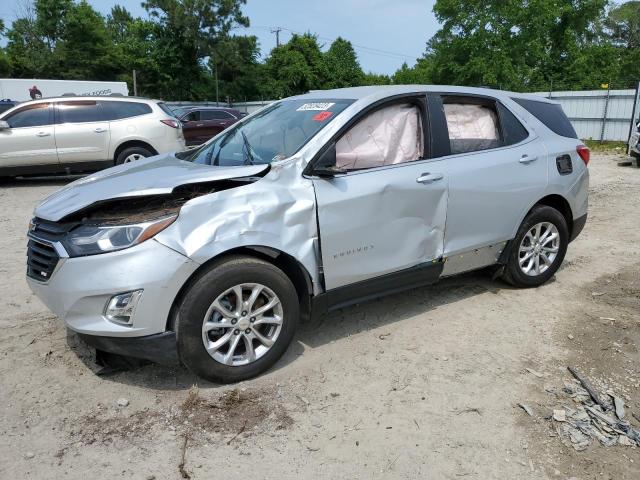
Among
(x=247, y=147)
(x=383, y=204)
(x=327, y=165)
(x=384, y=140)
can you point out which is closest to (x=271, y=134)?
(x=247, y=147)

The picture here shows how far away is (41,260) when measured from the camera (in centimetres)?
317

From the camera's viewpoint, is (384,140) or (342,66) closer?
(384,140)

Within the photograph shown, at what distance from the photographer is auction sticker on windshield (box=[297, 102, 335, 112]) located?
12.6 ft

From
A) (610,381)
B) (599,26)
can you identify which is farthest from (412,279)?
(599,26)

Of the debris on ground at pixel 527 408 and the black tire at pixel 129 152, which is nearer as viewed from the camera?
the debris on ground at pixel 527 408

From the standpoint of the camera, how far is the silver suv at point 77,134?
10047 millimetres

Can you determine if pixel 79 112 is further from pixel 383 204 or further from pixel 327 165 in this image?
pixel 383 204

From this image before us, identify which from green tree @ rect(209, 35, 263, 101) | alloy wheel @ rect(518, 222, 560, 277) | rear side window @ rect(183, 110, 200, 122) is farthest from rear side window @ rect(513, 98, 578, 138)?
green tree @ rect(209, 35, 263, 101)

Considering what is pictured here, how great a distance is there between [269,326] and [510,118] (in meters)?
2.80

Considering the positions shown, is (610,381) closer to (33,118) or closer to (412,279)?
(412,279)

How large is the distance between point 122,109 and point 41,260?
809 cm

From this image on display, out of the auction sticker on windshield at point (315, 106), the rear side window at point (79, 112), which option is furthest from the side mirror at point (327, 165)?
the rear side window at point (79, 112)

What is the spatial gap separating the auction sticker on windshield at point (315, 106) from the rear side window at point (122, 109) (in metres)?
7.48

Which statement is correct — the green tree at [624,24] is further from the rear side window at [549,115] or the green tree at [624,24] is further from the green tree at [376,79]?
the rear side window at [549,115]
